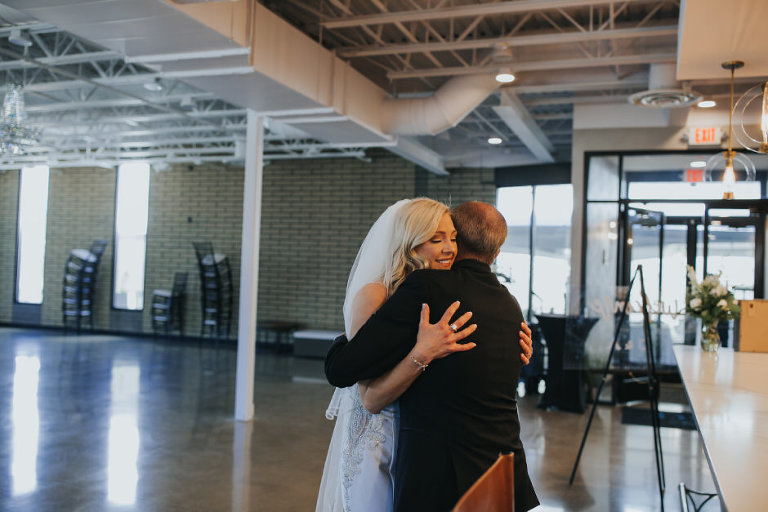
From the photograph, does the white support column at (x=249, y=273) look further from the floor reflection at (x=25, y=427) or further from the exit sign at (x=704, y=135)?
the exit sign at (x=704, y=135)

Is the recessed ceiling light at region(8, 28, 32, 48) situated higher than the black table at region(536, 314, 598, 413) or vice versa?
the recessed ceiling light at region(8, 28, 32, 48)

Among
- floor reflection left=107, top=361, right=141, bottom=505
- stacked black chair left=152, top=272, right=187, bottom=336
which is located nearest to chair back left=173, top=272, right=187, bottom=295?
stacked black chair left=152, top=272, right=187, bottom=336

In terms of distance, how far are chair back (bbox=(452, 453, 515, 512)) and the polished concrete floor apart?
10.2 ft

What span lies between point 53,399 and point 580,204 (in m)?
6.45

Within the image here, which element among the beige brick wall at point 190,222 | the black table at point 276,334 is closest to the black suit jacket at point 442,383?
the black table at point 276,334

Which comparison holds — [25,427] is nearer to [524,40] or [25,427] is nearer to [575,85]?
[524,40]

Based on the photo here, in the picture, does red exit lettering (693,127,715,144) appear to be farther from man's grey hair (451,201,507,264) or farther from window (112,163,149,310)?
window (112,163,149,310)

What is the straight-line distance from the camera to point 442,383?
5.83 feet

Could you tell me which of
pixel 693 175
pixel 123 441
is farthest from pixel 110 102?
pixel 693 175

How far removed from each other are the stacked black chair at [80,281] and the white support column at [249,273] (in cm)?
810

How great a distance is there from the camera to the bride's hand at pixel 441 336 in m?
1.69

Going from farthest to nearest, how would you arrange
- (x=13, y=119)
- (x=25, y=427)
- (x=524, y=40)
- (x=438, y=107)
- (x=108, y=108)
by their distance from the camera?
(x=108, y=108), (x=13, y=119), (x=438, y=107), (x=25, y=427), (x=524, y=40)

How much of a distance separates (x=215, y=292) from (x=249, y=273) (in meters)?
6.11

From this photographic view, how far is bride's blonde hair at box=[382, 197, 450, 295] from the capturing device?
1.90 meters
